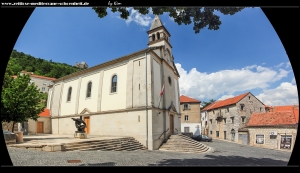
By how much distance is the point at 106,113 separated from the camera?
18250 millimetres

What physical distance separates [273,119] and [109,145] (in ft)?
59.7

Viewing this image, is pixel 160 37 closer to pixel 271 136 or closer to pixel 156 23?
pixel 156 23

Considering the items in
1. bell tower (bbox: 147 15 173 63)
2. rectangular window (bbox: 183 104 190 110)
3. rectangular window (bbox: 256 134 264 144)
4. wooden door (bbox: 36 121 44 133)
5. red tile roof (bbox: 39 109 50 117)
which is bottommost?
rectangular window (bbox: 256 134 264 144)

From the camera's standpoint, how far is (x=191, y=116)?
3441cm

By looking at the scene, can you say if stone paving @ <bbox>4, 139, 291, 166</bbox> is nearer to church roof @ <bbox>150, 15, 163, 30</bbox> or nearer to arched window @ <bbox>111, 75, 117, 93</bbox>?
arched window @ <bbox>111, 75, 117, 93</bbox>

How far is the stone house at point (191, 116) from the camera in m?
34.1

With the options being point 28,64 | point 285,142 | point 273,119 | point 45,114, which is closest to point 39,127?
point 45,114

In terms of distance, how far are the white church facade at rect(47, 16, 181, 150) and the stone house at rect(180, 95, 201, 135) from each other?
12.3 metres

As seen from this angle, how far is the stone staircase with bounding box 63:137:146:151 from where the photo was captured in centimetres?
1120

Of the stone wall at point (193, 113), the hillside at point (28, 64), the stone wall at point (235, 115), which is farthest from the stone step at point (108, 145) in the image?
the stone wall at point (193, 113)

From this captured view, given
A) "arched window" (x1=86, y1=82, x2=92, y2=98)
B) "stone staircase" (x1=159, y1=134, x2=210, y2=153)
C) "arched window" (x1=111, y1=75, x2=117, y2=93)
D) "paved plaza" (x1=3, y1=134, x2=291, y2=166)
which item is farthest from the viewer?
"arched window" (x1=86, y1=82, x2=92, y2=98)

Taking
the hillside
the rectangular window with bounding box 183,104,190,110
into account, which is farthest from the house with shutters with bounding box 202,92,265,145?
the hillside

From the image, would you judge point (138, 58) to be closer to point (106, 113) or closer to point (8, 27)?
point (106, 113)

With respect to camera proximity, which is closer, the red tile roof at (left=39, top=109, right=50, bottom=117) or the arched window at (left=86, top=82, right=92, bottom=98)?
the arched window at (left=86, top=82, right=92, bottom=98)
